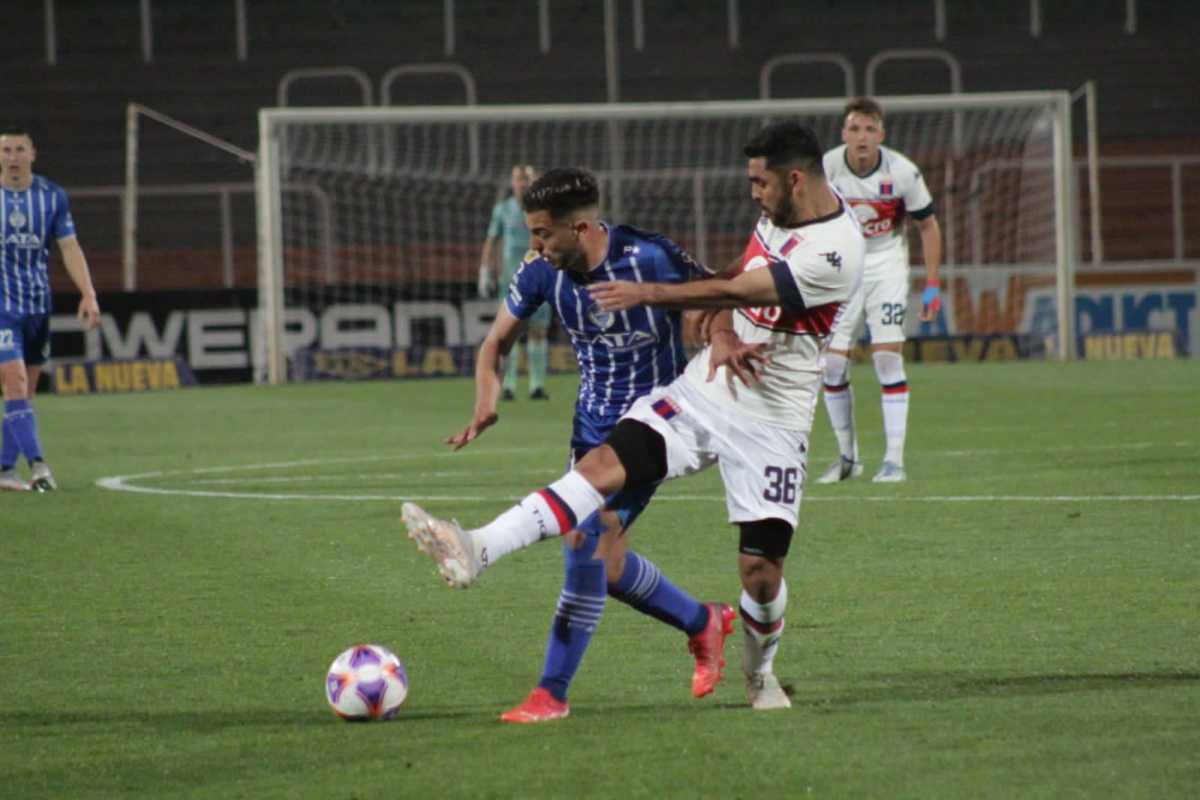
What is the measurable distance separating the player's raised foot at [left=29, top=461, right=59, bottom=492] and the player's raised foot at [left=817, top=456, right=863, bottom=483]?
446 cm

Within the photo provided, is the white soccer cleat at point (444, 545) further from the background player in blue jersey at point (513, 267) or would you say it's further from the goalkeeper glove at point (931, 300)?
the background player in blue jersey at point (513, 267)

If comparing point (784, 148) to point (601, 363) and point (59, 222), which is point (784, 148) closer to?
point (601, 363)

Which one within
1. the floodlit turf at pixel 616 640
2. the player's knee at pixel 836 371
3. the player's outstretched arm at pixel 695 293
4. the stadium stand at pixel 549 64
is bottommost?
the floodlit turf at pixel 616 640

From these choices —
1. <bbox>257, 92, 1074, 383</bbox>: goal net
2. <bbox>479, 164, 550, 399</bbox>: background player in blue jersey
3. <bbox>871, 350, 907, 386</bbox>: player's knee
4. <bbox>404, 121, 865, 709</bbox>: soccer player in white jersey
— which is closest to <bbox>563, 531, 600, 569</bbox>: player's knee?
<bbox>404, 121, 865, 709</bbox>: soccer player in white jersey

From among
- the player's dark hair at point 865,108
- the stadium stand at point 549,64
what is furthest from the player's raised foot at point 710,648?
the stadium stand at point 549,64

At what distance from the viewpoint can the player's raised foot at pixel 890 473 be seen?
11141 millimetres

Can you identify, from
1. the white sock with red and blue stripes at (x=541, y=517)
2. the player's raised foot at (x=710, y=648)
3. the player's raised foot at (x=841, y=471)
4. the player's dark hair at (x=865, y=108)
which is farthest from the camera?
the player's raised foot at (x=841, y=471)

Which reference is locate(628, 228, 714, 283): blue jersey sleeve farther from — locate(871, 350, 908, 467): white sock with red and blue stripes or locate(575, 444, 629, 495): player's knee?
locate(871, 350, 908, 467): white sock with red and blue stripes

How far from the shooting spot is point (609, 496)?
5.25m

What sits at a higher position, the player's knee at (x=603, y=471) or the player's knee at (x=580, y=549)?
the player's knee at (x=603, y=471)

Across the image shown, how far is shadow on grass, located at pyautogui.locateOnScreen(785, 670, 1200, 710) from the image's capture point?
5375 mm

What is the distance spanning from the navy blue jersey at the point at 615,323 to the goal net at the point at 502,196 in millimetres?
16744

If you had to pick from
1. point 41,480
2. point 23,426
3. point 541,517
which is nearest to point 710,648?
point 541,517

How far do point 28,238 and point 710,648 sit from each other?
7.38 meters
